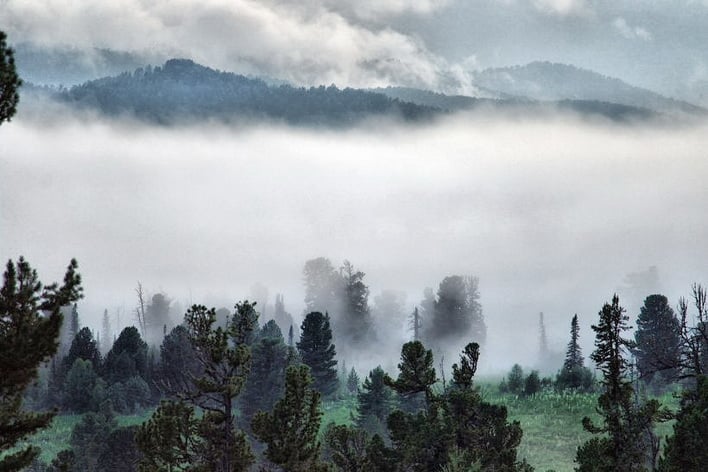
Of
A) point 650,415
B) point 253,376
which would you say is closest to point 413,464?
point 650,415

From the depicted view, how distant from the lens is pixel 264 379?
86375mm

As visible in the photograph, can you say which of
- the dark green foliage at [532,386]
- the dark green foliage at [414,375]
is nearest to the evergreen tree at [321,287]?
the dark green foliage at [532,386]

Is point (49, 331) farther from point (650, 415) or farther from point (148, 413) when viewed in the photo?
point (148, 413)

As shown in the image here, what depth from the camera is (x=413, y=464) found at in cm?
3747

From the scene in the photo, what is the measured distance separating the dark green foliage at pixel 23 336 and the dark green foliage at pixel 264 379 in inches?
2555

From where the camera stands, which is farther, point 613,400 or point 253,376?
point 253,376

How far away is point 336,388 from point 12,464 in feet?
265

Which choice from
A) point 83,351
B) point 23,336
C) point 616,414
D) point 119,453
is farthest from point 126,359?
point 23,336

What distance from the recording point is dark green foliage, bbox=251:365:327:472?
30672 millimetres

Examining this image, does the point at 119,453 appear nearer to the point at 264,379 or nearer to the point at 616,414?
the point at 264,379

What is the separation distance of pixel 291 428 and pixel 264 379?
56.3 metres

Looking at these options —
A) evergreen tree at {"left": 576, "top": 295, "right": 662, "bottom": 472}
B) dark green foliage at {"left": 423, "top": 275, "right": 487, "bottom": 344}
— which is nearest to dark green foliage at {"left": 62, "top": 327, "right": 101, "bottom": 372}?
dark green foliage at {"left": 423, "top": 275, "right": 487, "bottom": 344}

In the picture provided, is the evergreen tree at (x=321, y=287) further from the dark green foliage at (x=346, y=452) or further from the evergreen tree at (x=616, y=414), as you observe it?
the evergreen tree at (x=616, y=414)

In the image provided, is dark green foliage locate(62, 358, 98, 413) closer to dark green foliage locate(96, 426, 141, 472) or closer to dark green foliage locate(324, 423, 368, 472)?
dark green foliage locate(96, 426, 141, 472)
